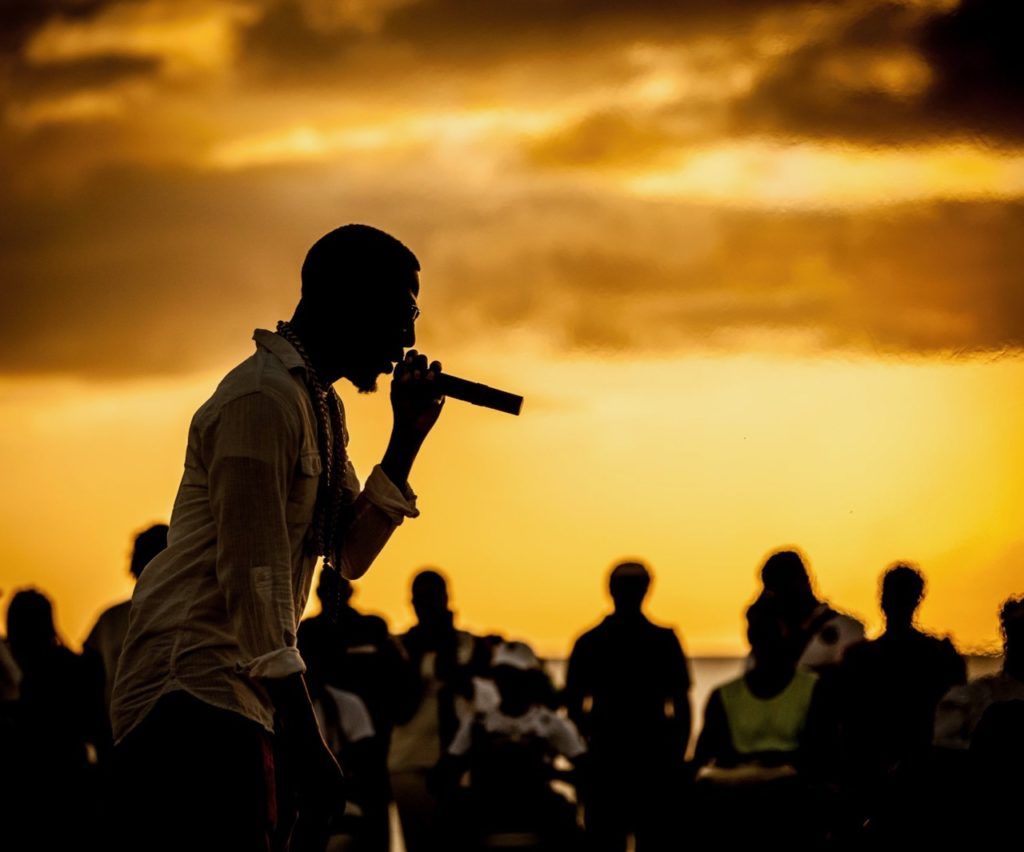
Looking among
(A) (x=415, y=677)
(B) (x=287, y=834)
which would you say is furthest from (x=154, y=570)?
(A) (x=415, y=677)

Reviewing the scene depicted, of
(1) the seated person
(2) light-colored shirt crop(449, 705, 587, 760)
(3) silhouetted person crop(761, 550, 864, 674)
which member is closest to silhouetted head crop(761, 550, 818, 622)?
(3) silhouetted person crop(761, 550, 864, 674)

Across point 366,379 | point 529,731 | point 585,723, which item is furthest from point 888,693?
point 366,379

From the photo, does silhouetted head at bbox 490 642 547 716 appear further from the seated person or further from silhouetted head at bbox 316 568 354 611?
silhouetted head at bbox 316 568 354 611

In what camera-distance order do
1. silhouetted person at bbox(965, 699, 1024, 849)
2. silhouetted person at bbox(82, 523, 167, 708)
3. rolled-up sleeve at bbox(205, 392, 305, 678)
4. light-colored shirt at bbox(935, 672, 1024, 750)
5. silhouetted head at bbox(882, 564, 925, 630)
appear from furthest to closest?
silhouetted person at bbox(82, 523, 167, 708)
silhouetted head at bbox(882, 564, 925, 630)
light-colored shirt at bbox(935, 672, 1024, 750)
silhouetted person at bbox(965, 699, 1024, 849)
rolled-up sleeve at bbox(205, 392, 305, 678)

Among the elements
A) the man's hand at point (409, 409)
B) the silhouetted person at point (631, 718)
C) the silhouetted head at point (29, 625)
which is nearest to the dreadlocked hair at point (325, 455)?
the man's hand at point (409, 409)

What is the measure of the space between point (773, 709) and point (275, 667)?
607 cm

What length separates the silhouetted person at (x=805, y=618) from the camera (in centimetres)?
Result: 999

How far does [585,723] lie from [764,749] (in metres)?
1.11

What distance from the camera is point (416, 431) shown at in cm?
431

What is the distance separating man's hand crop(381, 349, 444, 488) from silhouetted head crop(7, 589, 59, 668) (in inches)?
266

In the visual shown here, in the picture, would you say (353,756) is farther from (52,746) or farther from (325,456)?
(325,456)

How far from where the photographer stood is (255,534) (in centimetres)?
A: 382

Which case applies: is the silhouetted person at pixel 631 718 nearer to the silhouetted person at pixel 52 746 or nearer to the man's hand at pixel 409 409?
the silhouetted person at pixel 52 746

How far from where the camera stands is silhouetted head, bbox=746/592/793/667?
31.7 ft
